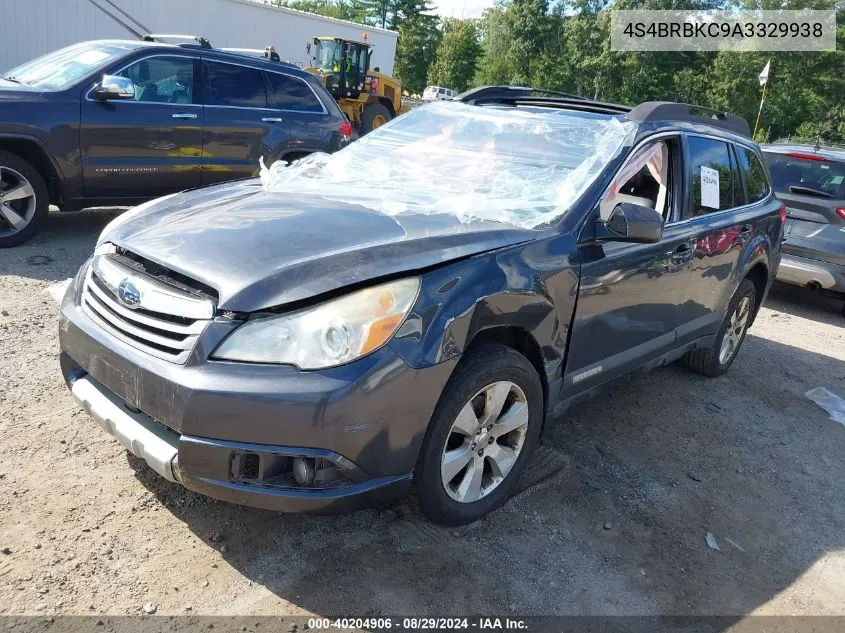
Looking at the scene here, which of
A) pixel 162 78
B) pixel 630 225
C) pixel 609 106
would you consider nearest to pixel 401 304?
pixel 630 225

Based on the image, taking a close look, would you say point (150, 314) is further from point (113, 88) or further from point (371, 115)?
point (371, 115)

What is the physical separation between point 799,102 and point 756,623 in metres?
44.4

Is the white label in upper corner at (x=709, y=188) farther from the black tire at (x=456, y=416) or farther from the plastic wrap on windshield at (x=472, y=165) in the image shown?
the black tire at (x=456, y=416)

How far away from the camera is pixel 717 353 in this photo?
196 inches

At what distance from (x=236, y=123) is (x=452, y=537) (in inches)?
216

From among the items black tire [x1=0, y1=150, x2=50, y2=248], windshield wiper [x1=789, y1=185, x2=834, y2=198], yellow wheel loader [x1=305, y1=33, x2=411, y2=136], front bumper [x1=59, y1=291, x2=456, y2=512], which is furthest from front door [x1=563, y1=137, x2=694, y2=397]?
yellow wheel loader [x1=305, y1=33, x2=411, y2=136]

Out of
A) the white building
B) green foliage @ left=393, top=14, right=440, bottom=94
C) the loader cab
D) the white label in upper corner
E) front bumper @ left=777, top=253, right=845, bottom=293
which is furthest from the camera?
green foliage @ left=393, top=14, right=440, bottom=94

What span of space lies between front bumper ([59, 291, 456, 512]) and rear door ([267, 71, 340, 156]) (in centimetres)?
545

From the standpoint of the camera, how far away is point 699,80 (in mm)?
44781

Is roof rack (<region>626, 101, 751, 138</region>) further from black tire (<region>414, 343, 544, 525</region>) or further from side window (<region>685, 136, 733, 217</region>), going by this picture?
black tire (<region>414, 343, 544, 525</region>)

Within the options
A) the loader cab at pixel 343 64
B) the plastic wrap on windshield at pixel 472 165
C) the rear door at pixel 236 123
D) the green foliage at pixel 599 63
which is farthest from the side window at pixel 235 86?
the green foliage at pixel 599 63

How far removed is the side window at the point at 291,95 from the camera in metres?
7.50

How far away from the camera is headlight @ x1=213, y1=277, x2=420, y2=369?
2.29 meters

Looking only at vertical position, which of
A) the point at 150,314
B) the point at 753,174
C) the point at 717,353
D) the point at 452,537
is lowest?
the point at 452,537
